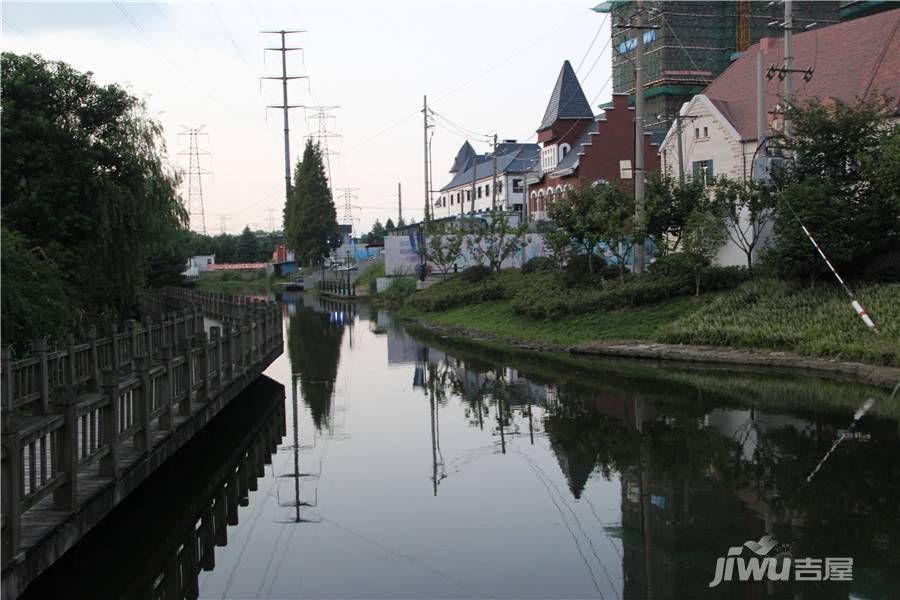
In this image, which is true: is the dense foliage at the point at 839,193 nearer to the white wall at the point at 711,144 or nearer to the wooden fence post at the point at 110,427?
the white wall at the point at 711,144

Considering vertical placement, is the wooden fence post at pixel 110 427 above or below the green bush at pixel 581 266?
below

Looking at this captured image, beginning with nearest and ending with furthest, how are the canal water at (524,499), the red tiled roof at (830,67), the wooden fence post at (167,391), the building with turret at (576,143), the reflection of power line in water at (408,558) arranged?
the reflection of power line in water at (408,558), the canal water at (524,499), the wooden fence post at (167,391), the red tiled roof at (830,67), the building with turret at (576,143)

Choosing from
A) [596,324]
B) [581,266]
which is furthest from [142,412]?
[581,266]

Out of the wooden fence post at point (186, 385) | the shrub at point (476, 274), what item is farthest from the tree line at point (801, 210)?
the wooden fence post at point (186, 385)

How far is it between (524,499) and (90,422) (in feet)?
14.5

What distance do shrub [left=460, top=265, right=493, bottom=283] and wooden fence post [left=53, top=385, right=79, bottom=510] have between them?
103ft

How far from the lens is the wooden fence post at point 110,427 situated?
7.68 metres

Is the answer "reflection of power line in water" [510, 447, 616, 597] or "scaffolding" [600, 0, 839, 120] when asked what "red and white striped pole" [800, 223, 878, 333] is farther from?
→ "scaffolding" [600, 0, 839, 120]

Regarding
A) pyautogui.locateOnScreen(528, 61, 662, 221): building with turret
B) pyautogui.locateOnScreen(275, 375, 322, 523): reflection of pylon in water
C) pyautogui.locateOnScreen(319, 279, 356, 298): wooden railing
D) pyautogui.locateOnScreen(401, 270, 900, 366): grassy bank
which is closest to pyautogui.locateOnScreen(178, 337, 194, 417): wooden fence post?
pyautogui.locateOnScreen(275, 375, 322, 523): reflection of pylon in water

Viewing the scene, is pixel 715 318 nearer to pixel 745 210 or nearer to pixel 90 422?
pixel 745 210

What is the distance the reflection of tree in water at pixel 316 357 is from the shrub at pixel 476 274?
6300mm

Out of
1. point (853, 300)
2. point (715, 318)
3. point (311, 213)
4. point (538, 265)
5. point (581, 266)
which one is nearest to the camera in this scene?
point (853, 300)

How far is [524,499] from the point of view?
9.35m

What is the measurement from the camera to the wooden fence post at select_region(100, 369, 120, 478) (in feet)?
25.2
